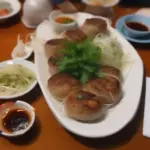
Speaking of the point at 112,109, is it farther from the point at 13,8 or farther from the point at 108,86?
the point at 13,8

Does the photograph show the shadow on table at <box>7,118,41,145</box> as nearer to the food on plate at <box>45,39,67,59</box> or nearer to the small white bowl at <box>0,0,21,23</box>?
the food on plate at <box>45,39,67,59</box>

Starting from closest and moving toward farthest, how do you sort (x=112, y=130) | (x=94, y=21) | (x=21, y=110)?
(x=112, y=130), (x=21, y=110), (x=94, y=21)

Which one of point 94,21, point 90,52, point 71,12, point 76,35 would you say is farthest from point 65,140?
point 71,12

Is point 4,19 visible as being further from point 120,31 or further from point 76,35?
point 120,31

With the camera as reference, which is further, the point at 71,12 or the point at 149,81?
the point at 71,12

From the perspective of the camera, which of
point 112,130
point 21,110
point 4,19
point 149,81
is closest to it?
point 112,130

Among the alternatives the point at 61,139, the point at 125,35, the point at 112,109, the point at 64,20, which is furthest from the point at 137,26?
the point at 61,139

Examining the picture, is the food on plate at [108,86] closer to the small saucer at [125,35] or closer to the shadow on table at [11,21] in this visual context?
the small saucer at [125,35]
